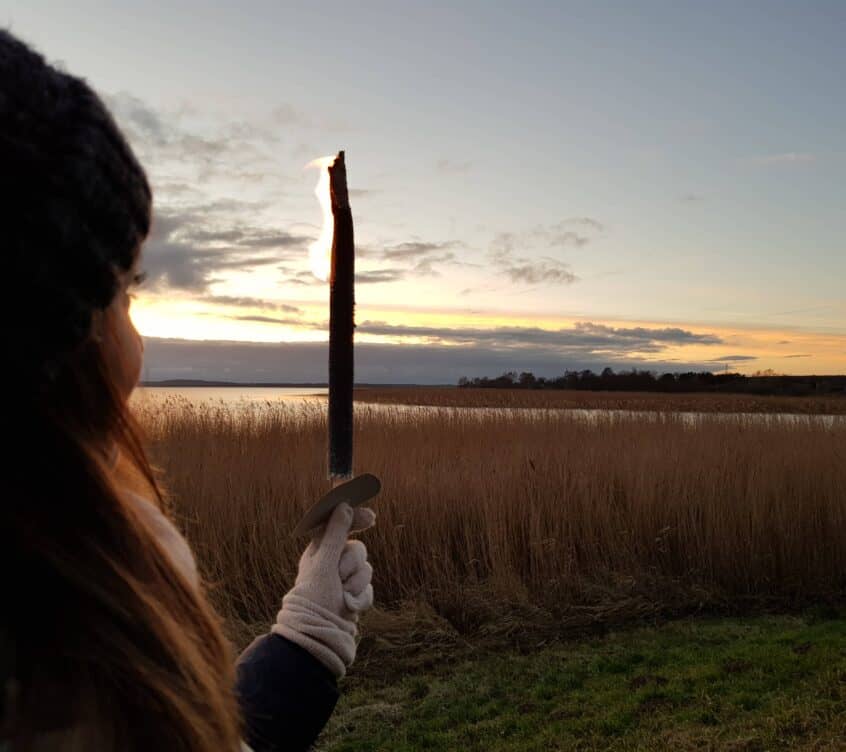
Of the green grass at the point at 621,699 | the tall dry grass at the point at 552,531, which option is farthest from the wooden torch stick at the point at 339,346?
the tall dry grass at the point at 552,531

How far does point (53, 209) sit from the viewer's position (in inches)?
27.8

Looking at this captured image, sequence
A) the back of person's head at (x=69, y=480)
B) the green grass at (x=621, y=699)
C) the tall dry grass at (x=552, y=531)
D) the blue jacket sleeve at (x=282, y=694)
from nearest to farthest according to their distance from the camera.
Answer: the back of person's head at (x=69, y=480), the blue jacket sleeve at (x=282, y=694), the green grass at (x=621, y=699), the tall dry grass at (x=552, y=531)

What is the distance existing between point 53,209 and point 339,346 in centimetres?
228

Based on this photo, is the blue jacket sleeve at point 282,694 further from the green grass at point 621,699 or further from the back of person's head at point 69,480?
the green grass at point 621,699

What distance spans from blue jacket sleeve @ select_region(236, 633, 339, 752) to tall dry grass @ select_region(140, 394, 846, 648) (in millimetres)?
3568

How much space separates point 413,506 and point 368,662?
163 cm

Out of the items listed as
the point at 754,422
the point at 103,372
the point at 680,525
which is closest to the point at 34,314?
the point at 103,372

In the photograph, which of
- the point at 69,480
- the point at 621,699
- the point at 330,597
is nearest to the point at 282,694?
the point at 330,597

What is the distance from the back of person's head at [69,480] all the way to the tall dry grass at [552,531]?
13.7 ft

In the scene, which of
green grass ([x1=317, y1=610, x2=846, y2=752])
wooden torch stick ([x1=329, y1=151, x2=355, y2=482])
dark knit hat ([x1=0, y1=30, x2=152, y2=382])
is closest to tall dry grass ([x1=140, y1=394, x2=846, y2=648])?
green grass ([x1=317, y1=610, x2=846, y2=752])

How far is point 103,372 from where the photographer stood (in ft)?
2.64

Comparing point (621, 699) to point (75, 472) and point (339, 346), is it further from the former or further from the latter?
point (75, 472)

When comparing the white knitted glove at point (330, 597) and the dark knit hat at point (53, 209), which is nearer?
the dark knit hat at point (53, 209)

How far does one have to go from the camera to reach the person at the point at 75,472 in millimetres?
682
